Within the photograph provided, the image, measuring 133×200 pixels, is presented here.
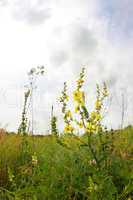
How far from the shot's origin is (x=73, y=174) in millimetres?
5742

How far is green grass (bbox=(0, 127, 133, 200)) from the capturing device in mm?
5070

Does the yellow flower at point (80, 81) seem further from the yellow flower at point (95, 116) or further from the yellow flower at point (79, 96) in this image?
the yellow flower at point (95, 116)

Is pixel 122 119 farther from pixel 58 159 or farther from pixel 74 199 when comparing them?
pixel 74 199

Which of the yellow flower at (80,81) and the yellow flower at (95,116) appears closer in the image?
the yellow flower at (80,81)

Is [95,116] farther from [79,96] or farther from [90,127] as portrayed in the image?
[79,96]

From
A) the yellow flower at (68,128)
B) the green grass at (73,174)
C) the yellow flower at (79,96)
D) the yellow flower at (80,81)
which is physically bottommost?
the green grass at (73,174)

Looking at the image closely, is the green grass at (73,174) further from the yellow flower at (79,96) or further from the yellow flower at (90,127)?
the yellow flower at (79,96)

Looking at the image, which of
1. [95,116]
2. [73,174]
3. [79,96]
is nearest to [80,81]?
[79,96]

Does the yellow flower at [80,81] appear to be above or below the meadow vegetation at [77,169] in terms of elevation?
above

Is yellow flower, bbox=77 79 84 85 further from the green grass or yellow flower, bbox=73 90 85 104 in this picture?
the green grass

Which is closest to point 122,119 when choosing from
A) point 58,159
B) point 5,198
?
point 58,159

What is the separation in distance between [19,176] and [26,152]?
90cm

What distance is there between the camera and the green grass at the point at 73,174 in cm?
507

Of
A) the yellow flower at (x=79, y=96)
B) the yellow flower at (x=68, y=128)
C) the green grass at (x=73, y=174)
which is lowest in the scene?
the green grass at (x=73, y=174)
